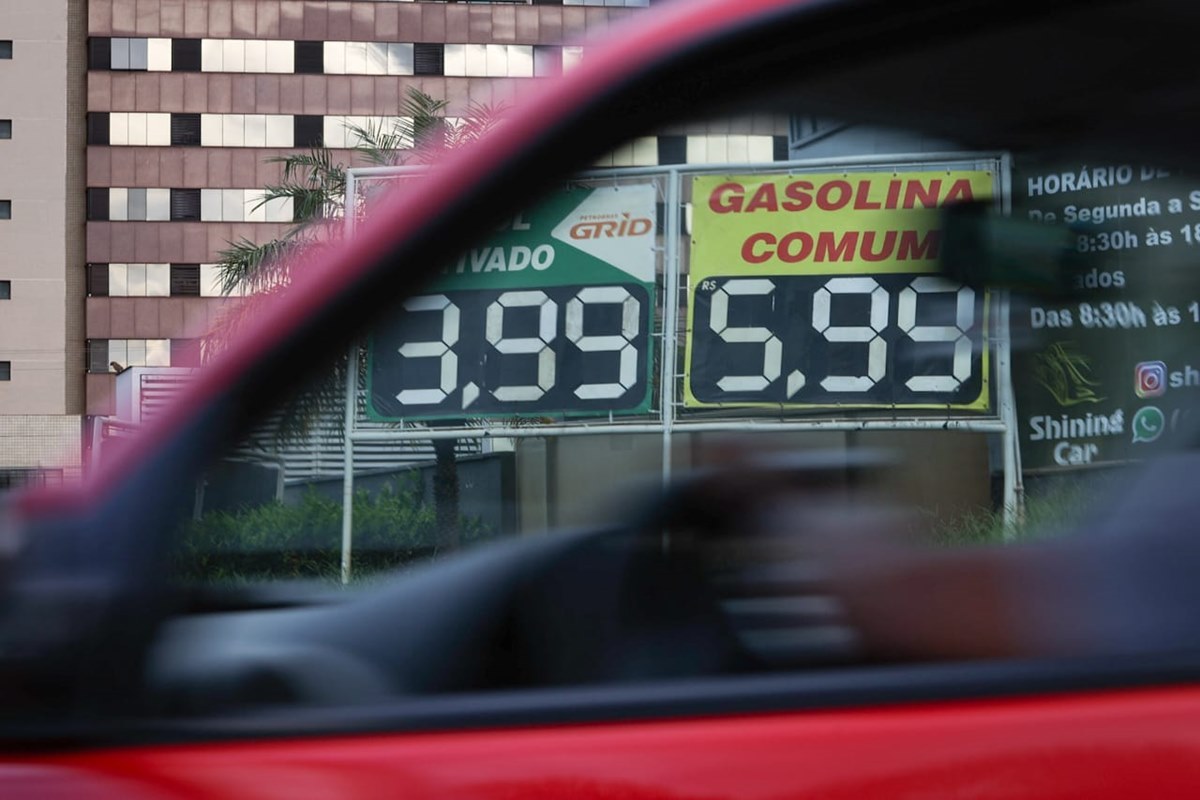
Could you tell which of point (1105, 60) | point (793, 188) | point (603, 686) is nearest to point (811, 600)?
point (603, 686)

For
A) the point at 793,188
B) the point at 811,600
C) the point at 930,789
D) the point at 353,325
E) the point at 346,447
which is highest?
the point at 793,188

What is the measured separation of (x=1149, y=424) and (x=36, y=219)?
57089 millimetres

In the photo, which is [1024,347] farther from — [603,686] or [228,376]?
[228,376]

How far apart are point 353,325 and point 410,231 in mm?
94

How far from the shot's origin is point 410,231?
1.25 meters

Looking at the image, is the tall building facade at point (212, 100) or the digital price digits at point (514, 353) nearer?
the digital price digits at point (514, 353)

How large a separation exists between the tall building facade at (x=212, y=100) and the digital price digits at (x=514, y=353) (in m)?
54.2

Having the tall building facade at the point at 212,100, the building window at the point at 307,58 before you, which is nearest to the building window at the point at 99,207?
the tall building facade at the point at 212,100

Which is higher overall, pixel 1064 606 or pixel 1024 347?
pixel 1024 347

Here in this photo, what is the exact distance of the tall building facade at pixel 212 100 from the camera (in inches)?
2143

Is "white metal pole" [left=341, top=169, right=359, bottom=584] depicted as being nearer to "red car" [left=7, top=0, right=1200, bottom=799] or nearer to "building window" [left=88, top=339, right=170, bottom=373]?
"red car" [left=7, top=0, right=1200, bottom=799]

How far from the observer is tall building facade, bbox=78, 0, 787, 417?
54438mm

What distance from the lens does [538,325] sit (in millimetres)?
1282

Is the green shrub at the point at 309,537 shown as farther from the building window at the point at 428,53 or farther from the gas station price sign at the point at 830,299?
the building window at the point at 428,53
